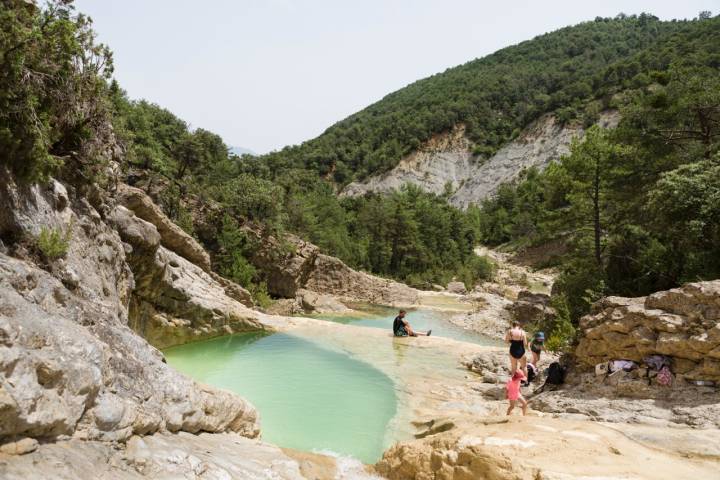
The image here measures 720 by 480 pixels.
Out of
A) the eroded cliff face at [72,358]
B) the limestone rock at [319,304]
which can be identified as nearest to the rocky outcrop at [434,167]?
the limestone rock at [319,304]

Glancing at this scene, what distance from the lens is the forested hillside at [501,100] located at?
92.3 m

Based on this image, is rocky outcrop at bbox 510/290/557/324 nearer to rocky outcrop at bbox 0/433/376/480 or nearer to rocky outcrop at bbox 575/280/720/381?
rocky outcrop at bbox 575/280/720/381

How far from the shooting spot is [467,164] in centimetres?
10769

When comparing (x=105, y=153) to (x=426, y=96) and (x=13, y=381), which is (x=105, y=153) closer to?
(x=13, y=381)

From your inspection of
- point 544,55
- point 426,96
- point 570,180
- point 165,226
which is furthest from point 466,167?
point 165,226

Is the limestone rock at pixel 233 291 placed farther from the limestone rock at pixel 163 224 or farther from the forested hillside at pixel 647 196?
the forested hillside at pixel 647 196

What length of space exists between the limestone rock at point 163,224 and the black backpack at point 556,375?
50.6 ft

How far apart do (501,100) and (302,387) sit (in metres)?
118

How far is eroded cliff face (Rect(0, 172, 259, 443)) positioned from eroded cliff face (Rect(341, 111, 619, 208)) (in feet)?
283

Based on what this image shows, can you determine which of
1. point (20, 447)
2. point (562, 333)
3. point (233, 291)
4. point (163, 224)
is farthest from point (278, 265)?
point (20, 447)

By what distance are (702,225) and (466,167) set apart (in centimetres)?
9663

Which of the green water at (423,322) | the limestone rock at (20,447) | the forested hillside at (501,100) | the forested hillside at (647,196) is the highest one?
the forested hillside at (501,100)

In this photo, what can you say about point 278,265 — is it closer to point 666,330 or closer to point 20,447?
point 666,330

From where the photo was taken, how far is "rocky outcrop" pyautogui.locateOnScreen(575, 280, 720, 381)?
965cm
